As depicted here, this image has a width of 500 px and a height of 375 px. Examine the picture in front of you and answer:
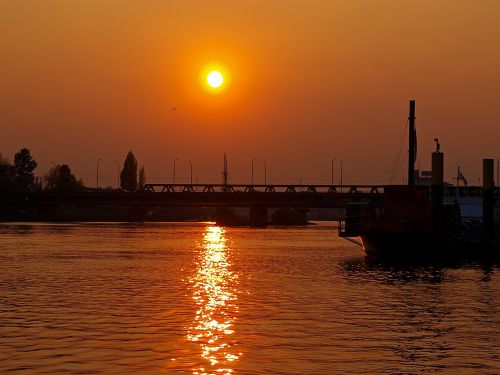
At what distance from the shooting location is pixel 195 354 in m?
31.6

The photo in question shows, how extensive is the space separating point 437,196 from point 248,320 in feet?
143

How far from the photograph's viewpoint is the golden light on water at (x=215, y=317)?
30734mm

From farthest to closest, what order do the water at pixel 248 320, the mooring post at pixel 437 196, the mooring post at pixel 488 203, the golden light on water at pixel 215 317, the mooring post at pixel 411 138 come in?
1. the mooring post at pixel 411 138
2. the mooring post at pixel 488 203
3. the mooring post at pixel 437 196
4. the golden light on water at pixel 215 317
5. the water at pixel 248 320

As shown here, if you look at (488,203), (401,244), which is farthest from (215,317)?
(488,203)

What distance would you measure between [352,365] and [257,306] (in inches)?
678

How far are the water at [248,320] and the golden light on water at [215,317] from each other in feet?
0.21

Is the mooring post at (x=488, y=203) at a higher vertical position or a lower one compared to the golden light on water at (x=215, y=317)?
higher

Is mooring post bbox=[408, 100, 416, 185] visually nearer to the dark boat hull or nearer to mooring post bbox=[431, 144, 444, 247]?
the dark boat hull

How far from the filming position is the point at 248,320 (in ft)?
135

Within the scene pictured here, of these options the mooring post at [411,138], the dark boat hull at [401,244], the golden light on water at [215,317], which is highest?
the mooring post at [411,138]

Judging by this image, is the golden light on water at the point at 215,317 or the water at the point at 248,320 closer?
the water at the point at 248,320

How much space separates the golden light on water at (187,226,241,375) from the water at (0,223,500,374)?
6 cm

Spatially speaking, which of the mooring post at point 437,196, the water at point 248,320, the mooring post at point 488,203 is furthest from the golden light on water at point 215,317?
the mooring post at point 488,203

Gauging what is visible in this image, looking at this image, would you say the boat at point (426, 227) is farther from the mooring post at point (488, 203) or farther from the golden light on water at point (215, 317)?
the golden light on water at point (215, 317)
